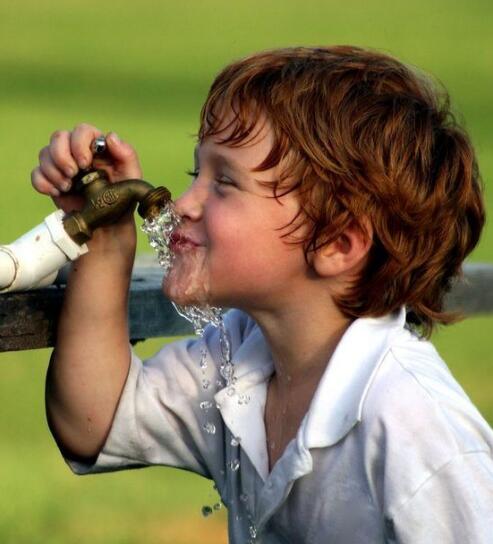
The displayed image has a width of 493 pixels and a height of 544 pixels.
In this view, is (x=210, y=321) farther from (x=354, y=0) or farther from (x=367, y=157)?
(x=354, y=0)

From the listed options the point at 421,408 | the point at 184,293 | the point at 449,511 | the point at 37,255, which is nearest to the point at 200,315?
the point at 184,293

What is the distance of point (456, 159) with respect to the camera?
2637 millimetres

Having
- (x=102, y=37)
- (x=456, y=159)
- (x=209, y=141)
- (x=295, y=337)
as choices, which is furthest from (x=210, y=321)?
(x=102, y=37)

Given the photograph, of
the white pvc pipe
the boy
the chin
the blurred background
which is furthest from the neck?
the blurred background

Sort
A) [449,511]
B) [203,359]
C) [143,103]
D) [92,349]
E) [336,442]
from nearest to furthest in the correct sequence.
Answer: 1. [449,511]
2. [336,442]
3. [92,349]
4. [203,359]
5. [143,103]

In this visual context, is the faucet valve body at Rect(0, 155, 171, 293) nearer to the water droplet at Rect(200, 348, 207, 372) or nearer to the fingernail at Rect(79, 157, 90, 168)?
the fingernail at Rect(79, 157, 90, 168)

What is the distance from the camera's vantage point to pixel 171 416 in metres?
2.73

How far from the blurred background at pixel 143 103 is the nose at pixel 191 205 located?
128 cm

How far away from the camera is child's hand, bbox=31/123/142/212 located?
8.33 feet

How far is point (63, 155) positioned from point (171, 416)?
0.52m

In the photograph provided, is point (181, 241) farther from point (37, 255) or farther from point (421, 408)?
point (421, 408)

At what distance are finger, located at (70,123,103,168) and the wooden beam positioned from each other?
0.23 meters

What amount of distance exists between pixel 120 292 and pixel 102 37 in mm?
8296

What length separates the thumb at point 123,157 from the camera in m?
2.57
